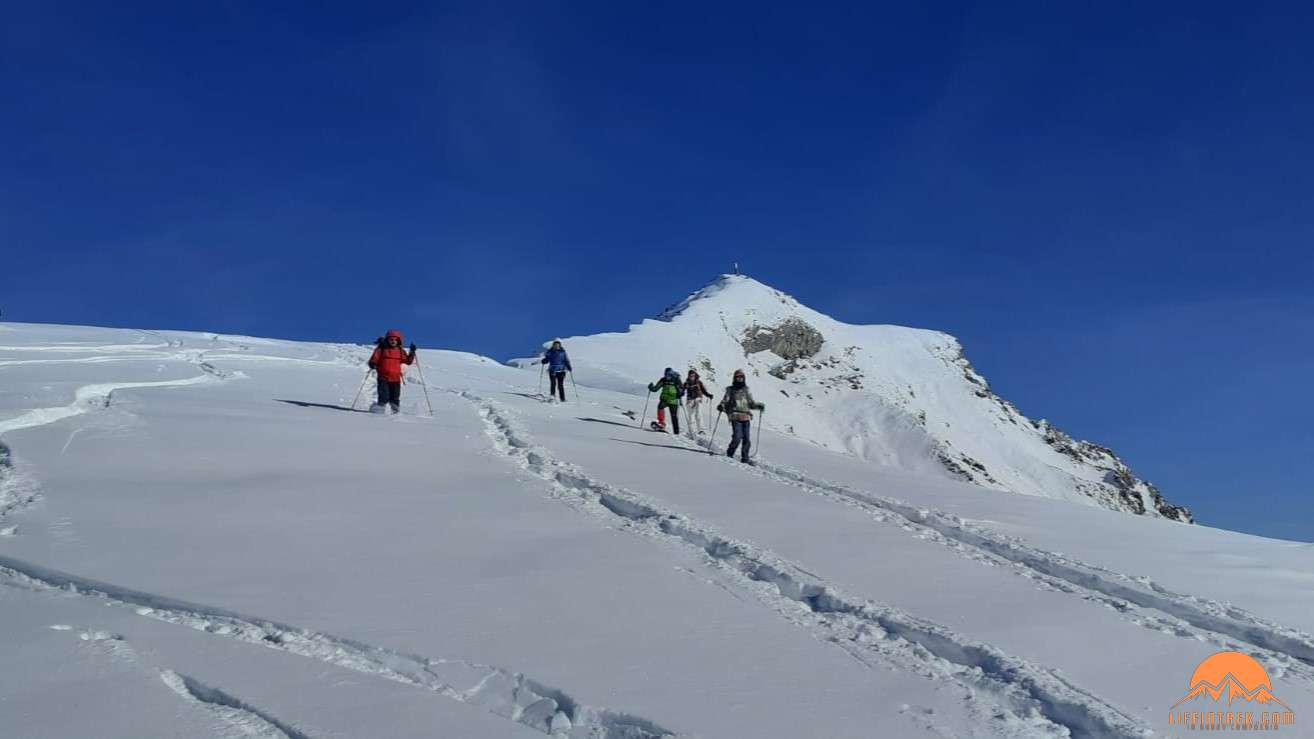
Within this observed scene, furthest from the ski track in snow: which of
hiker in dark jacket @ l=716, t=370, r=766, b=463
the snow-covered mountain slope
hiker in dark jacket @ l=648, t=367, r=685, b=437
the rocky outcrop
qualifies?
the rocky outcrop

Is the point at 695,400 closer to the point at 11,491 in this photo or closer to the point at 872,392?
the point at 11,491

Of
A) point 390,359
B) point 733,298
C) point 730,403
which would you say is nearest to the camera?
point 730,403

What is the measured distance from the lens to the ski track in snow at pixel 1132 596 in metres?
7.19

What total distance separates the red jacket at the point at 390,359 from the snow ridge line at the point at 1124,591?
9760 millimetres

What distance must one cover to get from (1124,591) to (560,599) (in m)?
5.02

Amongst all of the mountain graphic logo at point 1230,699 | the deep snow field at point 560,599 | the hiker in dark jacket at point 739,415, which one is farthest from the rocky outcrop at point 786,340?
the mountain graphic logo at point 1230,699

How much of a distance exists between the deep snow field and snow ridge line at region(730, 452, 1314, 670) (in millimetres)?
38

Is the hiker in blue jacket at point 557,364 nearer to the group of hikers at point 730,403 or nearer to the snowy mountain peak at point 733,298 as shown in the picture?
the group of hikers at point 730,403

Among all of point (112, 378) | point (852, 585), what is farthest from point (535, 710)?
point (112, 378)

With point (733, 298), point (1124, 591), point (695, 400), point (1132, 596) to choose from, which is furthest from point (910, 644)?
point (733, 298)

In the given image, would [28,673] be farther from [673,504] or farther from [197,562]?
[673,504]

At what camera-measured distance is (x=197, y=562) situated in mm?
7609

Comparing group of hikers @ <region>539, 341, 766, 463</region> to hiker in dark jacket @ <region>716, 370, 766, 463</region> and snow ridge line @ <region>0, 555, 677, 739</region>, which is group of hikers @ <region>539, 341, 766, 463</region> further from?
snow ridge line @ <region>0, 555, 677, 739</region>

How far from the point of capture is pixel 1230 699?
19.8ft
